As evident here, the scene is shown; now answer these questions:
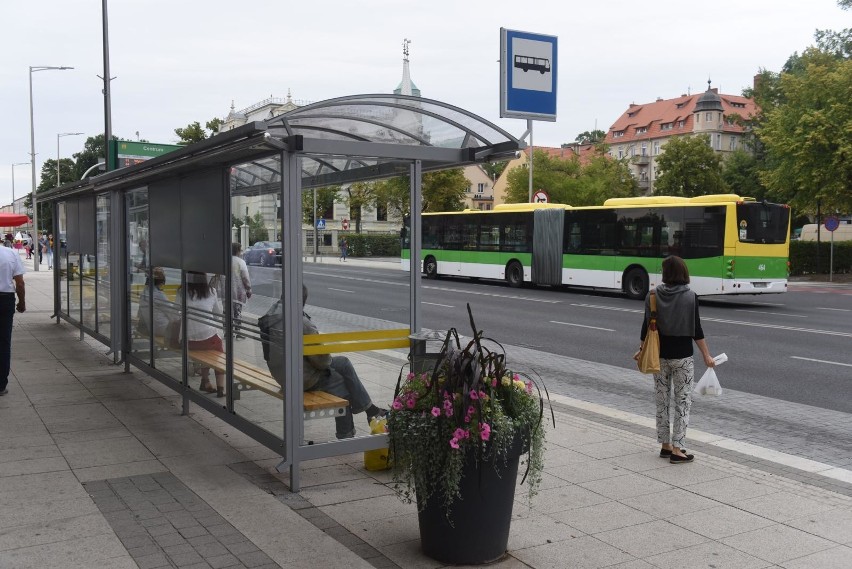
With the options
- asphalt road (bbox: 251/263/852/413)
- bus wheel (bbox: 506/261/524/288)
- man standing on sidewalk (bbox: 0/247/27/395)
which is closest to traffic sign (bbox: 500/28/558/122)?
asphalt road (bbox: 251/263/852/413)

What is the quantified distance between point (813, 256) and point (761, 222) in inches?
701

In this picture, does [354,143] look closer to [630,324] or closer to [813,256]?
[630,324]

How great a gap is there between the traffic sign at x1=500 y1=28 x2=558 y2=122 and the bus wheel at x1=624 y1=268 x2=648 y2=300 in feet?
46.4

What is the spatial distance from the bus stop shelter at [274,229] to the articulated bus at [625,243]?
8.82 m

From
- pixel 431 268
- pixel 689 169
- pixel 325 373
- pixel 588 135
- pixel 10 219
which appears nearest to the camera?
pixel 325 373

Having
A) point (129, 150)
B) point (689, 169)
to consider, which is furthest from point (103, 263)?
point (689, 169)

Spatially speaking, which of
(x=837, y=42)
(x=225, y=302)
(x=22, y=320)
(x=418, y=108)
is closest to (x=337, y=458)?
(x=225, y=302)

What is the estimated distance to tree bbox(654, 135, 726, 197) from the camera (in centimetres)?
6969

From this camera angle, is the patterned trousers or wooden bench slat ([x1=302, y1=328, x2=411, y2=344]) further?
the patterned trousers

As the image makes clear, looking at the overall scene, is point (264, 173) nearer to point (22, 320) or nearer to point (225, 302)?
point (225, 302)

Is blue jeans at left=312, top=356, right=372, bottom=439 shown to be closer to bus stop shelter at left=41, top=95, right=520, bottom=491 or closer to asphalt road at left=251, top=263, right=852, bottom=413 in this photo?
bus stop shelter at left=41, top=95, right=520, bottom=491

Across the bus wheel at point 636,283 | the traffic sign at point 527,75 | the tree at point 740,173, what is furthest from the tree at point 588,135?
the traffic sign at point 527,75

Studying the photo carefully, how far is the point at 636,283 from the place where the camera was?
24.3 m

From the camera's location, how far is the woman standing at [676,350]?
20.9 feet
